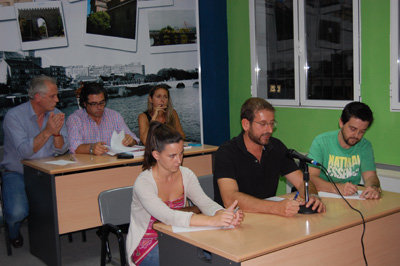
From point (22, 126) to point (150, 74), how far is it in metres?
1.84

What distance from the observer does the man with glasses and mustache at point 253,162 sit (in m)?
2.72

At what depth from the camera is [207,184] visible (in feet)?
9.71

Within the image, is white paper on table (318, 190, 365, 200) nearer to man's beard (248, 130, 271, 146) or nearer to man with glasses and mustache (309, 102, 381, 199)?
man with glasses and mustache (309, 102, 381, 199)

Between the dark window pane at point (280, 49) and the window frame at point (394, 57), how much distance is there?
1.30m

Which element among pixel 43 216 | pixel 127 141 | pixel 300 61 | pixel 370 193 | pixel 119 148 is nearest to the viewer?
pixel 370 193

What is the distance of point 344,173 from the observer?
3129 mm

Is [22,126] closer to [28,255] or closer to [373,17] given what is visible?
[28,255]

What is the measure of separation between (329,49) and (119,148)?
7.71 ft

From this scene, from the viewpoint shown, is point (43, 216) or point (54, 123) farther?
point (54, 123)

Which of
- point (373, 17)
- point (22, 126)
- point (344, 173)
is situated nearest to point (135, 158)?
point (22, 126)

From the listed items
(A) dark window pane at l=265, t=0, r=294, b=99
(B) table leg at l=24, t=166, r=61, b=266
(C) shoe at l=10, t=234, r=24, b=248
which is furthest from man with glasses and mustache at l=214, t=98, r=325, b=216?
(A) dark window pane at l=265, t=0, r=294, b=99

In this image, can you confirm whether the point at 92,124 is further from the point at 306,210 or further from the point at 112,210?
the point at 306,210

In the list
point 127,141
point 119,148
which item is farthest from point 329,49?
point 119,148

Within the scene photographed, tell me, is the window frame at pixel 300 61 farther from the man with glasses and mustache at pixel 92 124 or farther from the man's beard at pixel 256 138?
the man's beard at pixel 256 138
